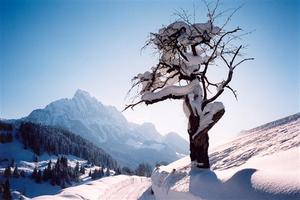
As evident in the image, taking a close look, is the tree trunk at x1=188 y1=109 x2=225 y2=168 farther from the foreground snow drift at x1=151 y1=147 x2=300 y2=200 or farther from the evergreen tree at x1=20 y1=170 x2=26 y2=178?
the evergreen tree at x1=20 y1=170 x2=26 y2=178

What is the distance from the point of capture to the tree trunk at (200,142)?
11.1 m

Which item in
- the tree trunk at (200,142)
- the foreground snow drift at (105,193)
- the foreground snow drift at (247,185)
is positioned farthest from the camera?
the foreground snow drift at (105,193)

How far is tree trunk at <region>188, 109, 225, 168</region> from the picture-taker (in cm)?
1114

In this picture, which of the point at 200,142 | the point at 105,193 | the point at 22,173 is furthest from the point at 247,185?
the point at 22,173

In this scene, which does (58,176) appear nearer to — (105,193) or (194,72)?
(105,193)

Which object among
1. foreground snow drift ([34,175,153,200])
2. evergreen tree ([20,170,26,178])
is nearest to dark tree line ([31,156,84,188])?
evergreen tree ([20,170,26,178])

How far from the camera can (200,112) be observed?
11477mm

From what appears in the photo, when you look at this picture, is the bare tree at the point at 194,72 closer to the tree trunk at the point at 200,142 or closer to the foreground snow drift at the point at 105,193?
the tree trunk at the point at 200,142

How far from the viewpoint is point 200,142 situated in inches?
450

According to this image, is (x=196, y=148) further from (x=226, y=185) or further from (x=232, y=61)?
(x=226, y=185)

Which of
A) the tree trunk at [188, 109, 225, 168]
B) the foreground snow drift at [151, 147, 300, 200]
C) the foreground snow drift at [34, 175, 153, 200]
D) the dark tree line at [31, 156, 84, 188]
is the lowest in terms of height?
the dark tree line at [31, 156, 84, 188]

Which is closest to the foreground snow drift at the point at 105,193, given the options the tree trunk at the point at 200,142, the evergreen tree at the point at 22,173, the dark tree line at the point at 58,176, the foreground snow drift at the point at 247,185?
the tree trunk at the point at 200,142

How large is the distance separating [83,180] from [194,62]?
608ft

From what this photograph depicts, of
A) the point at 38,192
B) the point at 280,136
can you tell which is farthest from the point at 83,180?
the point at 280,136
